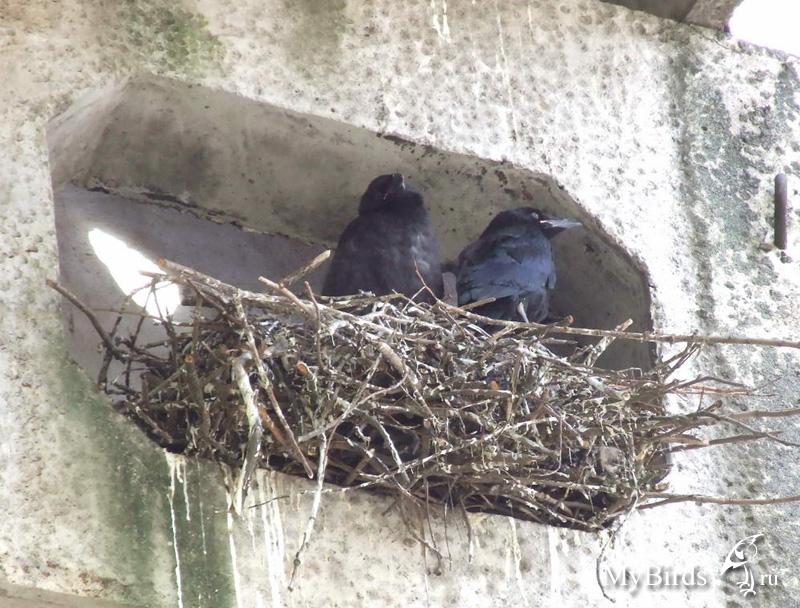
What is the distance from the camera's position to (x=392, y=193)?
5.09m

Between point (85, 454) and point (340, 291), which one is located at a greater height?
point (340, 291)

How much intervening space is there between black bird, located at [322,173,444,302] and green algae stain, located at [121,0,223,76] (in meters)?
0.73

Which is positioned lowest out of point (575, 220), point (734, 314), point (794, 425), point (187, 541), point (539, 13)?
point (187, 541)

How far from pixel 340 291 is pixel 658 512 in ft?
4.08

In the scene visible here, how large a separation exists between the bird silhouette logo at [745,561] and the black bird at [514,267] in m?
0.95

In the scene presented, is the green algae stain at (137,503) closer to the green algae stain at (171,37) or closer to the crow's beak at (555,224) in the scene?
the green algae stain at (171,37)

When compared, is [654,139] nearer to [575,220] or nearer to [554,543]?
[575,220]

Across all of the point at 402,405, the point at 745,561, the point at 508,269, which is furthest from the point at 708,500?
the point at 508,269

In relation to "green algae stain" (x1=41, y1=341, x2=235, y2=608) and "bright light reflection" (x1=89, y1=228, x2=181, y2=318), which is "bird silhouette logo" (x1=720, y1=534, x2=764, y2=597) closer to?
"green algae stain" (x1=41, y1=341, x2=235, y2=608)

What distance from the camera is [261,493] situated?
13.2ft

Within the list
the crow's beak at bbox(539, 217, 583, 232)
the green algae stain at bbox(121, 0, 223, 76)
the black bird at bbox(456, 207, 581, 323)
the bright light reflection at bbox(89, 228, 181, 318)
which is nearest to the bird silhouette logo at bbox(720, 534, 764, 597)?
the black bird at bbox(456, 207, 581, 323)

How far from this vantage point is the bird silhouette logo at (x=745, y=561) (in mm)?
4523

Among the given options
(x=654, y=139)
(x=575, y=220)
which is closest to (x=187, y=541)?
(x=575, y=220)

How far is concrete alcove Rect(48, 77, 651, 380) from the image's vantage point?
15.8ft
